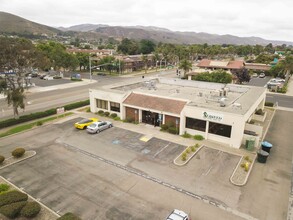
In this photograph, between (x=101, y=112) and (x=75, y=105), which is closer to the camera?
(x=101, y=112)

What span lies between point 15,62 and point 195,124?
28978 mm

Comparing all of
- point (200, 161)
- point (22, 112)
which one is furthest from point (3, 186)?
point (22, 112)

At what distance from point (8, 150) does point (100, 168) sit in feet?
39.7

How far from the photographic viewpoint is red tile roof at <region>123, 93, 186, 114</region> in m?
31.2

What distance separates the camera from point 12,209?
15.4 meters

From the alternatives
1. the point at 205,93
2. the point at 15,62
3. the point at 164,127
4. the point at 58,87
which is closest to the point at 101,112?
the point at 164,127

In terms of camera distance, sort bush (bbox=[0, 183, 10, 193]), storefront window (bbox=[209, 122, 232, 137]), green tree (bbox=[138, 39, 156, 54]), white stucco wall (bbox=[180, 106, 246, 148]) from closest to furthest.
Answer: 1. bush (bbox=[0, 183, 10, 193])
2. white stucco wall (bbox=[180, 106, 246, 148])
3. storefront window (bbox=[209, 122, 232, 137])
4. green tree (bbox=[138, 39, 156, 54])

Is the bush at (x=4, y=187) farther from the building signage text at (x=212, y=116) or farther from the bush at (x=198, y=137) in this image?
the building signage text at (x=212, y=116)

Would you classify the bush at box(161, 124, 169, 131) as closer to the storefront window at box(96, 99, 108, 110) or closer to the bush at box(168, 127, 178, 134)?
the bush at box(168, 127, 178, 134)

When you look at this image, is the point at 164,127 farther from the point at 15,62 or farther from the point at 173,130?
the point at 15,62

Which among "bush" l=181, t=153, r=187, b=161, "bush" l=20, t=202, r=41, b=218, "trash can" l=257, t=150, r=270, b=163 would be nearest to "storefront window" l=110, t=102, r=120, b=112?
"bush" l=181, t=153, r=187, b=161

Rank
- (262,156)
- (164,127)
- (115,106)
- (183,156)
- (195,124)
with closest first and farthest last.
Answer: (262,156) → (183,156) → (195,124) → (164,127) → (115,106)

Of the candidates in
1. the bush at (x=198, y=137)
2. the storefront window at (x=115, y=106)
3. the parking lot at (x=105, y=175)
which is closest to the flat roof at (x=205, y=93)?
the storefront window at (x=115, y=106)

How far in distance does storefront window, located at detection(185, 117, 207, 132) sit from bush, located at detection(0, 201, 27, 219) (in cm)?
2093
